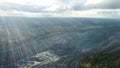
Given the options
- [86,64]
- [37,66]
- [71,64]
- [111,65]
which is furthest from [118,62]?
[37,66]

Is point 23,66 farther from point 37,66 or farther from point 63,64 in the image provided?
point 63,64

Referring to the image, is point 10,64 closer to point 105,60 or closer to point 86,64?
point 86,64

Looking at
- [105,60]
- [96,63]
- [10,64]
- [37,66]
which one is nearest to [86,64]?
[96,63]

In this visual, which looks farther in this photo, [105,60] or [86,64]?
[105,60]

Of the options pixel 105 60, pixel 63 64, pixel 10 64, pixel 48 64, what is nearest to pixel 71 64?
pixel 63 64

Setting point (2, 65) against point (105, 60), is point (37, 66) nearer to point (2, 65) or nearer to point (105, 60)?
point (2, 65)

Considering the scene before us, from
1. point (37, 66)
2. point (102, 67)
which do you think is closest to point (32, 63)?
point (37, 66)

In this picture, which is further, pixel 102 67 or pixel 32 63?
pixel 32 63

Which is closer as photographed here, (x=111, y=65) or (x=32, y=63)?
(x=111, y=65)
